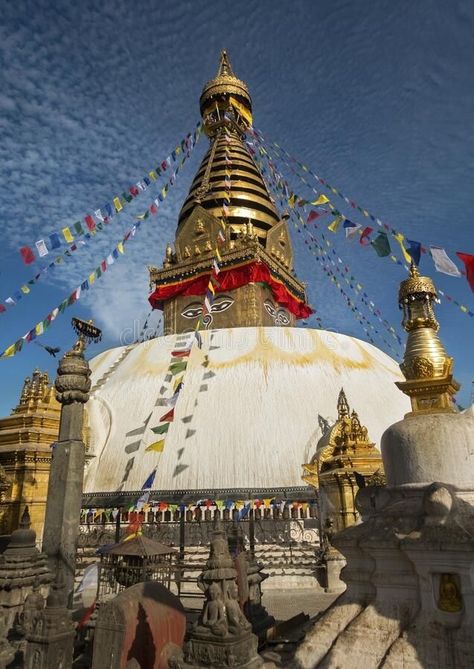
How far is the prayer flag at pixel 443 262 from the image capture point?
8539 mm

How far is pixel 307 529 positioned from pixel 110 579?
6.03m

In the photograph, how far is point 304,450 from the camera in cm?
1478

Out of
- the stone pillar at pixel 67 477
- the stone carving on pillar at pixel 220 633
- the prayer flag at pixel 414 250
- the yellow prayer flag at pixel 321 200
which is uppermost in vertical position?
the yellow prayer flag at pixel 321 200

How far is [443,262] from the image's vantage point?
8.67m

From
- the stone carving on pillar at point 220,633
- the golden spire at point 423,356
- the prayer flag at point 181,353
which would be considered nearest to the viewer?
the stone carving on pillar at point 220,633

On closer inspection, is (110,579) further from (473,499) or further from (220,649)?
(473,499)

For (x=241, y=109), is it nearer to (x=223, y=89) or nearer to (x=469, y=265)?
(x=223, y=89)

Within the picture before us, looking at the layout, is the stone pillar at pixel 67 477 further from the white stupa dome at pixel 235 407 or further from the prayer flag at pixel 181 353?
the prayer flag at pixel 181 353

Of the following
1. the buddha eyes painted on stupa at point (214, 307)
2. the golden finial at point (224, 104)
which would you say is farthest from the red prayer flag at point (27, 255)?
the golden finial at point (224, 104)

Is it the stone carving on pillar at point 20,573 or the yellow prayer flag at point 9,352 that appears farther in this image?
the yellow prayer flag at point 9,352

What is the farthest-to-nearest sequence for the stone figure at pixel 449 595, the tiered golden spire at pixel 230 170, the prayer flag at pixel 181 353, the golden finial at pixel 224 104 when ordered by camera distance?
the golden finial at pixel 224 104
the tiered golden spire at pixel 230 170
the prayer flag at pixel 181 353
the stone figure at pixel 449 595

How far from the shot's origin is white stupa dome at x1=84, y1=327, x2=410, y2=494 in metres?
14.6

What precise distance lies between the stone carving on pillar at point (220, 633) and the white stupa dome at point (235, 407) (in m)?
9.67

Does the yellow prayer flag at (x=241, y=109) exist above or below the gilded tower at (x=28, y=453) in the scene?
above
